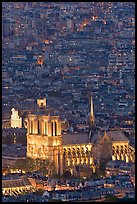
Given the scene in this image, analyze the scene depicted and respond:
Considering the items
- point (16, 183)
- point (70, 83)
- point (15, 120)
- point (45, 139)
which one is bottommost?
point (70, 83)

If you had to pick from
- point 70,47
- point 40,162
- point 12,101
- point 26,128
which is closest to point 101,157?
point 40,162

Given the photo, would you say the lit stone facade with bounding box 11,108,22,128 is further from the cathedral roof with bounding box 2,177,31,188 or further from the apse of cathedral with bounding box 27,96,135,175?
the cathedral roof with bounding box 2,177,31,188

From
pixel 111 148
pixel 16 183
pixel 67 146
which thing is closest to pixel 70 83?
pixel 111 148

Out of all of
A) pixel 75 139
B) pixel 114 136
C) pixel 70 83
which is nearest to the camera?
pixel 75 139

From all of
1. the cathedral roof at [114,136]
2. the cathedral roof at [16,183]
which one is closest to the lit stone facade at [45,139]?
the cathedral roof at [114,136]

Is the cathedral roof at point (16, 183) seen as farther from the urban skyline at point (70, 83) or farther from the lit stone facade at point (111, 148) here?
the lit stone facade at point (111, 148)

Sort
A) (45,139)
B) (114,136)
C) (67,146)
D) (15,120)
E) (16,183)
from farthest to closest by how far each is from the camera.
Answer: (15,120) → (114,136) → (67,146) → (45,139) → (16,183)

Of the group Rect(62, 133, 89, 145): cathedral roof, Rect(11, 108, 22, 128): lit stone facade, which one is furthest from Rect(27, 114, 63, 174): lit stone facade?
Rect(11, 108, 22, 128): lit stone facade

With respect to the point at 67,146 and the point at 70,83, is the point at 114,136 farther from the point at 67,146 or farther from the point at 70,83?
the point at 70,83
